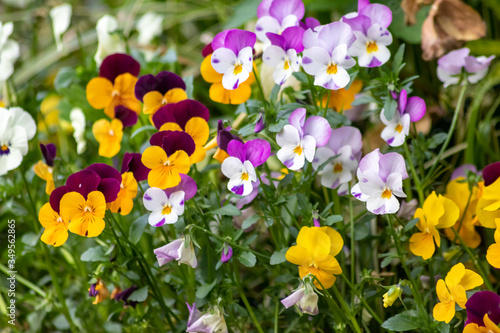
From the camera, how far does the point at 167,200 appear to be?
70cm

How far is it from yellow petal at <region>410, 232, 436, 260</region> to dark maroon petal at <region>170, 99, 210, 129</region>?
0.34 metres

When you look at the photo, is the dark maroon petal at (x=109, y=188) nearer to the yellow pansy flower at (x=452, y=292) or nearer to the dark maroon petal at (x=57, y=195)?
the dark maroon petal at (x=57, y=195)

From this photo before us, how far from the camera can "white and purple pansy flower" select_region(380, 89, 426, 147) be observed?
2.29ft

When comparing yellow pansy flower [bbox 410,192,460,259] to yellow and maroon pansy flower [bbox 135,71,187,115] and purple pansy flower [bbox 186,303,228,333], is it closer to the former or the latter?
purple pansy flower [bbox 186,303,228,333]

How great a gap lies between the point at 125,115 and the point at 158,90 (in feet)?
0.32

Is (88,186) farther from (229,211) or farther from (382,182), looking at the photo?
(382,182)

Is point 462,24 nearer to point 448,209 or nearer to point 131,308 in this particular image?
point 448,209

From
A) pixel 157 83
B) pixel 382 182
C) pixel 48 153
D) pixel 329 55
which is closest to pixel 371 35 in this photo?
pixel 329 55

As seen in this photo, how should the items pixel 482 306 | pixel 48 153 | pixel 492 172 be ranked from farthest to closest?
pixel 48 153
pixel 492 172
pixel 482 306

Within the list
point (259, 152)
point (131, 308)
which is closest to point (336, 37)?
point (259, 152)

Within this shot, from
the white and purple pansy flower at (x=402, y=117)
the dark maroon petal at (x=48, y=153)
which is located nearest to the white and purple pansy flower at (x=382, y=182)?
the white and purple pansy flower at (x=402, y=117)

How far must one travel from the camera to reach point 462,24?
112cm

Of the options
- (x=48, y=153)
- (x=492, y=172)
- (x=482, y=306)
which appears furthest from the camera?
(x=48, y=153)

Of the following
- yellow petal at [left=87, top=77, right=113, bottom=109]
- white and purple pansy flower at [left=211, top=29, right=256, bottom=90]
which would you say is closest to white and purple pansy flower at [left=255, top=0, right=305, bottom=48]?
white and purple pansy flower at [left=211, top=29, right=256, bottom=90]
